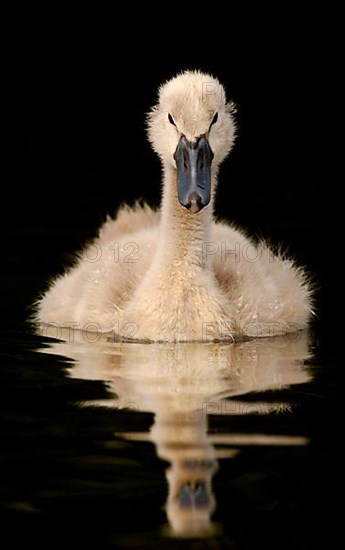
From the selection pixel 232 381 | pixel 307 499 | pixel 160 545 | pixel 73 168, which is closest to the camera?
pixel 160 545

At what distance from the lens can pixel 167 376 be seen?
25.2 ft

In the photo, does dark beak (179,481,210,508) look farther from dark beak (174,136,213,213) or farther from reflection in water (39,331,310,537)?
dark beak (174,136,213,213)

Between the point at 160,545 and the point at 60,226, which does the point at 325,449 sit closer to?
the point at 160,545

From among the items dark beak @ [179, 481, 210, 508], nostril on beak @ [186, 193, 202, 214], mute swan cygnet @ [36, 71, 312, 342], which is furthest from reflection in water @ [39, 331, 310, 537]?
nostril on beak @ [186, 193, 202, 214]

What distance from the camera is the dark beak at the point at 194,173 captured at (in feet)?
27.1

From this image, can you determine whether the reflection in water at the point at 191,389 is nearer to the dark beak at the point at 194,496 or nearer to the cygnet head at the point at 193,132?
the dark beak at the point at 194,496

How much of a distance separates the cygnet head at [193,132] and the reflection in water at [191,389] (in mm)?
810

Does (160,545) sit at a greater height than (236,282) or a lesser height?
lesser

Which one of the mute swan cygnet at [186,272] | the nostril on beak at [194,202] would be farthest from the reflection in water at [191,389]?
the nostril on beak at [194,202]

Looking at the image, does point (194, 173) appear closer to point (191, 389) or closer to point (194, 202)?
point (194, 202)

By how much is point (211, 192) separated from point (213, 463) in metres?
2.87

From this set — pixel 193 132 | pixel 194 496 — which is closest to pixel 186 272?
pixel 193 132

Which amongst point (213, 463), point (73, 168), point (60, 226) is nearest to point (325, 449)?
point (213, 463)

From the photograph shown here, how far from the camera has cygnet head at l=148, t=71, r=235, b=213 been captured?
8.33 m
